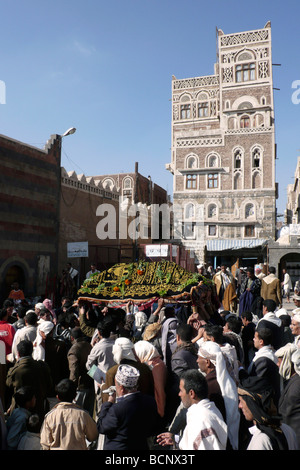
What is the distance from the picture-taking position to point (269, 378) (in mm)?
4203

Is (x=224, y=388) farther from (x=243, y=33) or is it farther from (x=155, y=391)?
(x=243, y=33)

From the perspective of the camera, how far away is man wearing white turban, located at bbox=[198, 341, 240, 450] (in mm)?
3258

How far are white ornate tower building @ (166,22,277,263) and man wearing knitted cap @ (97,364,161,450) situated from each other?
26.4 m

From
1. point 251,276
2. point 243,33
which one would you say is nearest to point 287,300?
point 251,276

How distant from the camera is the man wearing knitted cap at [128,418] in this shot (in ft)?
10.3

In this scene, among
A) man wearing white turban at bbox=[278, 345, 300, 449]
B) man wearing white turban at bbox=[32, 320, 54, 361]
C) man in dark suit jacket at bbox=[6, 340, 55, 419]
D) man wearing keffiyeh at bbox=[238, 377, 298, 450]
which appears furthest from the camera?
man wearing white turban at bbox=[32, 320, 54, 361]

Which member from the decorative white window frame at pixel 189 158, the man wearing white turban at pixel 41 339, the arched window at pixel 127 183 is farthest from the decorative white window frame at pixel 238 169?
the man wearing white turban at pixel 41 339

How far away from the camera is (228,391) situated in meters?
3.38

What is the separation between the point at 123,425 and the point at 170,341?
2.37 m

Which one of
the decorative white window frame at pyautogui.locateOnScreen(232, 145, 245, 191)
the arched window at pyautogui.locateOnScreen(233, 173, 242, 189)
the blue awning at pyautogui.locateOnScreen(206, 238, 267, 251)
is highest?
the decorative white window frame at pyautogui.locateOnScreen(232, 145, 245, 191)

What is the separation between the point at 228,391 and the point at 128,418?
0.96 meters

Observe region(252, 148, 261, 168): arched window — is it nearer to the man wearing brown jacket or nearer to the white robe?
the man wearing brown jacket

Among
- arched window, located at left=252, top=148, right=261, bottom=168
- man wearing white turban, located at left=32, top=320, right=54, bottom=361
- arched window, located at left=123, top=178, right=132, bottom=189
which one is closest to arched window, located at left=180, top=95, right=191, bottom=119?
arched window, located at left=123, top=178, right=132, bottom=189

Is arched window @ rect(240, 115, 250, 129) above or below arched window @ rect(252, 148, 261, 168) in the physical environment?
above
